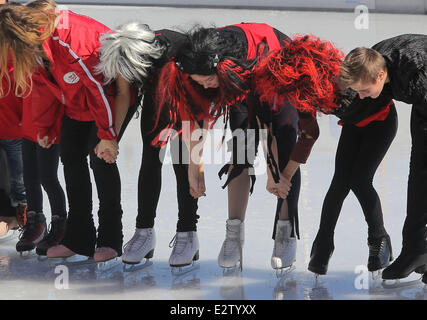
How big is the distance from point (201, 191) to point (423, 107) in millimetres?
1030

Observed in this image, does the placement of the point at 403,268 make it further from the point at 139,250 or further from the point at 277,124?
the point at 139,250

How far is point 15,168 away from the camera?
4090 millimetres

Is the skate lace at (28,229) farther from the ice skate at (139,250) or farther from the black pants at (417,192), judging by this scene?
the black pants at (417,192)

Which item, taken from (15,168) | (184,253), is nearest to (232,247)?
(184,253)

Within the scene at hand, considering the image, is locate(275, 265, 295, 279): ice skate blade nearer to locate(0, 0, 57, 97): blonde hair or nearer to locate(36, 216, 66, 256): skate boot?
locate(36, 216, 66, 256): skate boot

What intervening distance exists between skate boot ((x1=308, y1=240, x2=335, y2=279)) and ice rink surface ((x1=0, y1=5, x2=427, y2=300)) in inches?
2.3

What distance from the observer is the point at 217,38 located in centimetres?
320

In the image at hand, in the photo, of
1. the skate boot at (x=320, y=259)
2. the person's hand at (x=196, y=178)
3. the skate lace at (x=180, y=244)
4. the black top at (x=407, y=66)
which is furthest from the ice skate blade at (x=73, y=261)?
the black top at (x=407, y=66)

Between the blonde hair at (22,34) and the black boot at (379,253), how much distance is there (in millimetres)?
1651

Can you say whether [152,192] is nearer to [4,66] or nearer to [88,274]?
[88,274]

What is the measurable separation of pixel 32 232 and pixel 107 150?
0.74 m

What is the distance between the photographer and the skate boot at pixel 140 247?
3.57m
